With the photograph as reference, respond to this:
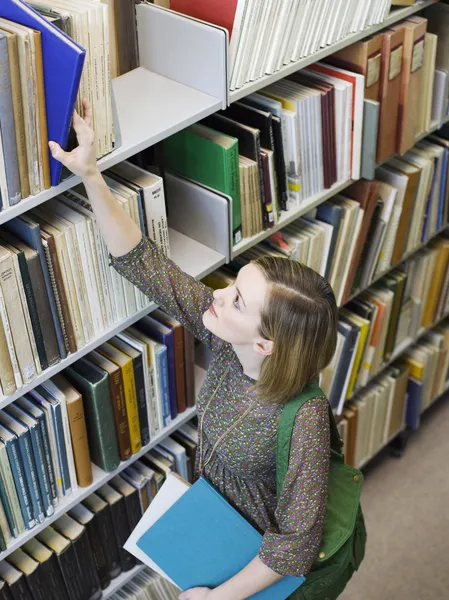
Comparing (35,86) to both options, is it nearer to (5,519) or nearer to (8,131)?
(8,131)

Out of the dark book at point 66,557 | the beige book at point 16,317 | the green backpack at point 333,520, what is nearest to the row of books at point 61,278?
the beige book at point 16,317

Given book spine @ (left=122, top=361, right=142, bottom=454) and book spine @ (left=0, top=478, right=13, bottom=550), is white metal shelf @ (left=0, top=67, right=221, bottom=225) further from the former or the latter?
book spine @ (left=0, top=478, right=13, bottom=550)

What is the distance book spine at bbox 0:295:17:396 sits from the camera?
4.64 ft

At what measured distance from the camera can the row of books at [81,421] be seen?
160cm

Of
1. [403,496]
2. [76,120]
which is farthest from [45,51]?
[403,496]

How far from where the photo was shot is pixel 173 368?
1827mm

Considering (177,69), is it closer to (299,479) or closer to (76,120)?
(76,120)

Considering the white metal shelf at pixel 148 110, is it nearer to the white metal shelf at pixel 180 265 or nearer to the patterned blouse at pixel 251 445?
the patterned blouse at pixel 251 445

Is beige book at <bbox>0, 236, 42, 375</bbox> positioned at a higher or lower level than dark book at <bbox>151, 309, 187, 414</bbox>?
higher

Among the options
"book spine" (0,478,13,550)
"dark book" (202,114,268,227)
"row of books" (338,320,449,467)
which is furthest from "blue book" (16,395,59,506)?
"row of books" (338,320,449,467)

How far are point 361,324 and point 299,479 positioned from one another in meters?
0.99

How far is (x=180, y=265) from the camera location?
5.69ft

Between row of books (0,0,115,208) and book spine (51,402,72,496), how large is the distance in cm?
50

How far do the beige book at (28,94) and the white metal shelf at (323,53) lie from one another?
47 cm
